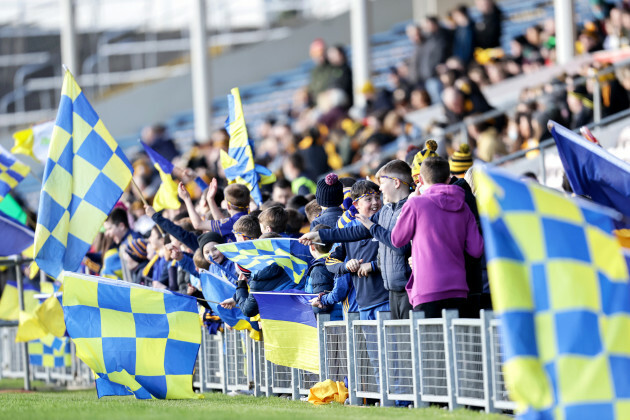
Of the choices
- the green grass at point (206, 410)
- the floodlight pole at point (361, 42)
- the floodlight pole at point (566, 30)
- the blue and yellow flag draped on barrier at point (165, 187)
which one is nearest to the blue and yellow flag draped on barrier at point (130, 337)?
the green grass at point (206, 410)

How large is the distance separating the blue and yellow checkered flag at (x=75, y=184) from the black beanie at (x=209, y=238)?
3.00ft

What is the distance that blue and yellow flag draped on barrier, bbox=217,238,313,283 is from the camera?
967 centimetres

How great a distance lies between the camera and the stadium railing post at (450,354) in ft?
26.3

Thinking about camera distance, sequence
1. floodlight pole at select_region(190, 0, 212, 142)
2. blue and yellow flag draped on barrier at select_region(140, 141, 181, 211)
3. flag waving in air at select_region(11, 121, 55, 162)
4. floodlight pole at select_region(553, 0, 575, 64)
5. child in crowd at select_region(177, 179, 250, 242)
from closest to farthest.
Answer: child in crowd at select_region(177, 179, 250, 242)
blue and yellow flag draped on barrier at select_region(140, 141, 181, 211)
flag waving in air at select_region(11, 121, 55, 162)
floodlight pole at select_region(553, 0, 575, 64)
floodlight pole at select_region(190, 0, 212, 142)

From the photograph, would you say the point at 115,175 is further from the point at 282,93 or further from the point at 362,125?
the point at 282,93

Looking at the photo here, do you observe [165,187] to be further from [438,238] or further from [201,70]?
[201,70]

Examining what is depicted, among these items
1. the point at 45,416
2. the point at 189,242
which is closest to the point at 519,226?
the point at 45,416

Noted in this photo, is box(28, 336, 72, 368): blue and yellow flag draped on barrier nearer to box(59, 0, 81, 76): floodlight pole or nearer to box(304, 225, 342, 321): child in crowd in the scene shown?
box(304, 225, 342, 321): child in crowd

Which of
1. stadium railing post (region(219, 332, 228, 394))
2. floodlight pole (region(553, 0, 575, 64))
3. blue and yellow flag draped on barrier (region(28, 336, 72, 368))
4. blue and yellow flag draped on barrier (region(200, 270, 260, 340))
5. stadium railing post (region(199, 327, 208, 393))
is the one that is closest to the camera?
blue and yellow flag draped on barrier (region(200, 270, 260, 340))

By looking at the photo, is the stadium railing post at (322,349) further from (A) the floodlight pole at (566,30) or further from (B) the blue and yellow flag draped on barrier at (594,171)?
(A) the floodlight pole at (566,30)

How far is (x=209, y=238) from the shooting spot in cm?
1074

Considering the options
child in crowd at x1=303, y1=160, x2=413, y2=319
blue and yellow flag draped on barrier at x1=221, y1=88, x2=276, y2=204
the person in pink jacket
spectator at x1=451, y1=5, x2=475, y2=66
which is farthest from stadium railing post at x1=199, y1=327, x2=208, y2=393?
spectator at x1=451, y1=5, x2=475, y2=66

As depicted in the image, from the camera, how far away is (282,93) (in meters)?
27.9

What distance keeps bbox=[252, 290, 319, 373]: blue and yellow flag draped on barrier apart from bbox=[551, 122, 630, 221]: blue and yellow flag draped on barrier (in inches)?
97.0
